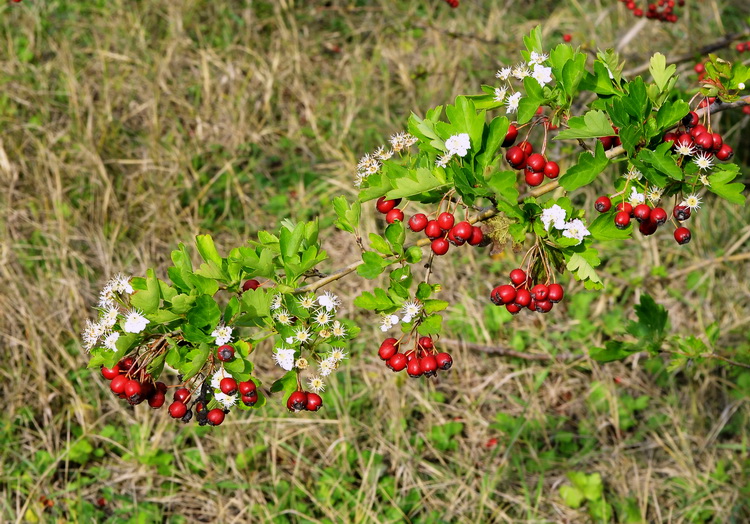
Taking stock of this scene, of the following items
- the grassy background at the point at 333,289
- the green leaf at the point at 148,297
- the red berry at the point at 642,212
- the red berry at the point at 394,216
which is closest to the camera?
the green leaf at the point at 148,297

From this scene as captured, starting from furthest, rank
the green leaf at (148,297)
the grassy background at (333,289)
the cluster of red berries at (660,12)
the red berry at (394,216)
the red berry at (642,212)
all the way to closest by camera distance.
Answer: the cluster of red berries at (660,12) < the grassy background at (333,289) < the red berry at (394,216) < the red berry at (642,212) < the green leaf at (148,297)

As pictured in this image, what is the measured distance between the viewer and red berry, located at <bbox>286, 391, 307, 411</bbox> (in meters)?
1.68

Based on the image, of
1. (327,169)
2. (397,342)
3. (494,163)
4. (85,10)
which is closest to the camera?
(494,163)

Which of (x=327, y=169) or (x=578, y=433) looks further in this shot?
(x=327, y=169)

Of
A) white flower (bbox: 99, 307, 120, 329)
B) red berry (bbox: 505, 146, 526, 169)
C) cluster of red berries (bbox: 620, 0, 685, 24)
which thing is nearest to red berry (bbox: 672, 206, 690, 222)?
red berry (bbox: 505, 146, 526, 169)

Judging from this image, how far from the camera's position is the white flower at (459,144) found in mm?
1467

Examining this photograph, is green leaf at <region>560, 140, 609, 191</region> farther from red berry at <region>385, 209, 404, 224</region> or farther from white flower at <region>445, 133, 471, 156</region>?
red berry at <region>385, 209, 404, 224</region>

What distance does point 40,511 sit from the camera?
3.17 meters

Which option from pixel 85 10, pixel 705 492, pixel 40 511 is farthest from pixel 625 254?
pixel 85 10

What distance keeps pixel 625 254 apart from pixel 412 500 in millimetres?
2041

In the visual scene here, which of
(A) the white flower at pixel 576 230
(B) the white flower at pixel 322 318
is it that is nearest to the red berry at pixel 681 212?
(A) the white flower at pixel 576 230

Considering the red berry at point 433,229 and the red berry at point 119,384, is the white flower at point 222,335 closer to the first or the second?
the red berry at point 119,384

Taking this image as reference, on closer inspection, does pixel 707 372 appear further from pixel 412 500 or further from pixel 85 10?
pixel 85 10

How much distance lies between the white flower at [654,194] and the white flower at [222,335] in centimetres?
94
